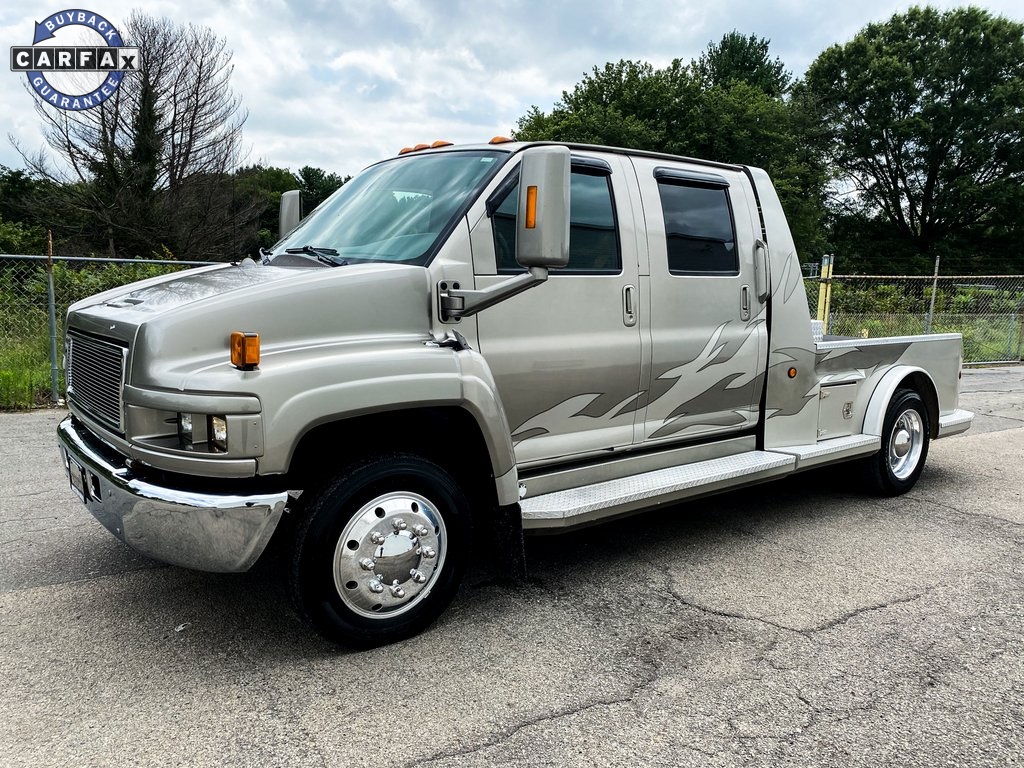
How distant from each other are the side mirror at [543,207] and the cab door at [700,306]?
1.17 metres

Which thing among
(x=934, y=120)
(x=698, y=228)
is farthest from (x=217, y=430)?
(x=934, y=120)

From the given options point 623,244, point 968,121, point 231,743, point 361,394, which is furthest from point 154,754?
point 968,121

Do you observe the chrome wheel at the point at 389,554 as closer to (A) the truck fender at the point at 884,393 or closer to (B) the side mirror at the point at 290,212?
(B) the side mirror at the point at 290,212

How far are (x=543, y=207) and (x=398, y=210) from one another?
1.01 metres

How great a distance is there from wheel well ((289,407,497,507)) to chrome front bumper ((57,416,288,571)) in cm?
24

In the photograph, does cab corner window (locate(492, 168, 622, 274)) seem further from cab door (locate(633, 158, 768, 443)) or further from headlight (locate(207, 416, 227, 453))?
headlight (locate(207, 416, 227, 453))

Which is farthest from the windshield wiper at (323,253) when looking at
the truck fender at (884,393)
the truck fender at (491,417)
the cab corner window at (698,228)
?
the truck fender at (884,393)

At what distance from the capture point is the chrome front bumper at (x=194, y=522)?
298 cm

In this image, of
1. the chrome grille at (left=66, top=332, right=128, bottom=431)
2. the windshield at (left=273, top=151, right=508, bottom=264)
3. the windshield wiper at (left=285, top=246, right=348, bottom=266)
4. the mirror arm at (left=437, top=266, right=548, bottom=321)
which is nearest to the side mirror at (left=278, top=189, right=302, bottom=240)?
the windshield at (left=273, top=151, right=508, bottom=264)

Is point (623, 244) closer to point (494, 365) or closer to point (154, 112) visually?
point (494, 365)

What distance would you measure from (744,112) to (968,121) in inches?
558

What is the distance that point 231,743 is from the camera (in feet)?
8.96

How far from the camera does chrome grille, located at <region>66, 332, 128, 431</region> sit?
3.24 m

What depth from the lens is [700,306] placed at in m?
4.59
